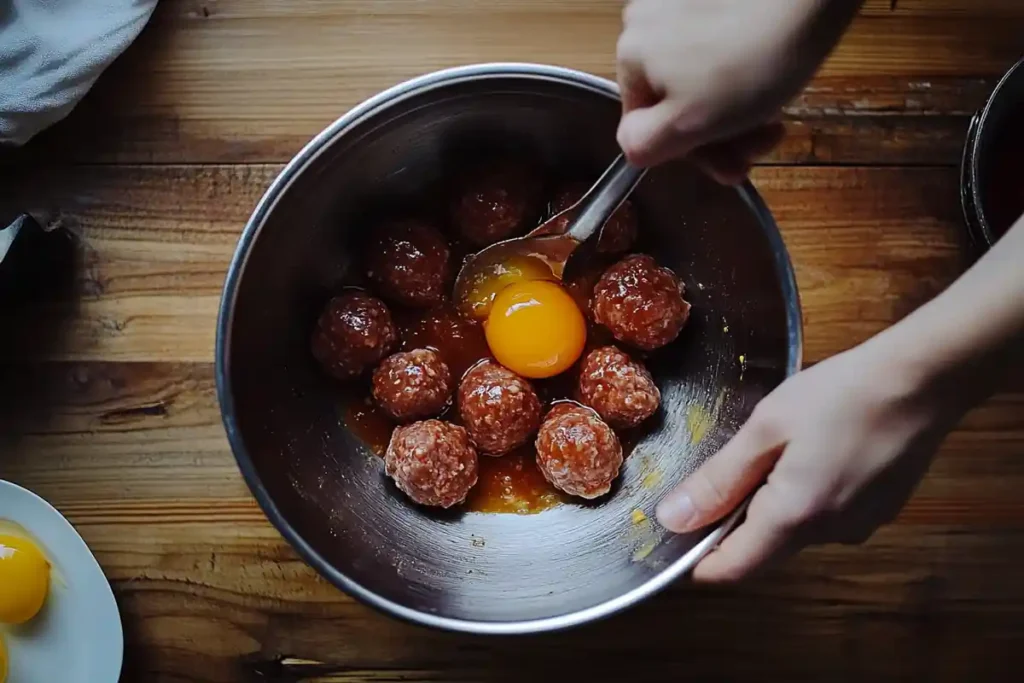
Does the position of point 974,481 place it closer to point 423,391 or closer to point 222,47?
point 423,391

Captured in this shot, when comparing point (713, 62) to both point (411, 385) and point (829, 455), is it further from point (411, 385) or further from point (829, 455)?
point (411, 385)

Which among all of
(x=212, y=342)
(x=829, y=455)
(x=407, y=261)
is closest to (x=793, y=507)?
(x=829, y=455)

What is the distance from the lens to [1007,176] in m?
1.64

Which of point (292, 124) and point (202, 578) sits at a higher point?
point (292, 124)

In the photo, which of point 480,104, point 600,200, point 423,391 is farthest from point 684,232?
point 423,391

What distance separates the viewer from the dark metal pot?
1.56 metres

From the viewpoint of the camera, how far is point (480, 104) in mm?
1421

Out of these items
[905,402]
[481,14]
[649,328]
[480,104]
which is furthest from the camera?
[481,14]

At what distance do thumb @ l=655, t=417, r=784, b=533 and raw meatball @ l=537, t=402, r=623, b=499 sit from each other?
20cm

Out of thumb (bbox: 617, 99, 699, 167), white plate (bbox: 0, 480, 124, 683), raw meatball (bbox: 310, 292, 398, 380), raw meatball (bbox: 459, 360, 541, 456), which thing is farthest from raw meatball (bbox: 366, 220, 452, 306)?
white plate (bbox: 0, 480, 124, 683)

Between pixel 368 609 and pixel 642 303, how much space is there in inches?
28.5

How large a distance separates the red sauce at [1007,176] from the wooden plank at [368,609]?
A: 12.7 inches

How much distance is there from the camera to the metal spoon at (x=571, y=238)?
145 cm

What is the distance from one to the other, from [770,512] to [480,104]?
74 centimetres
